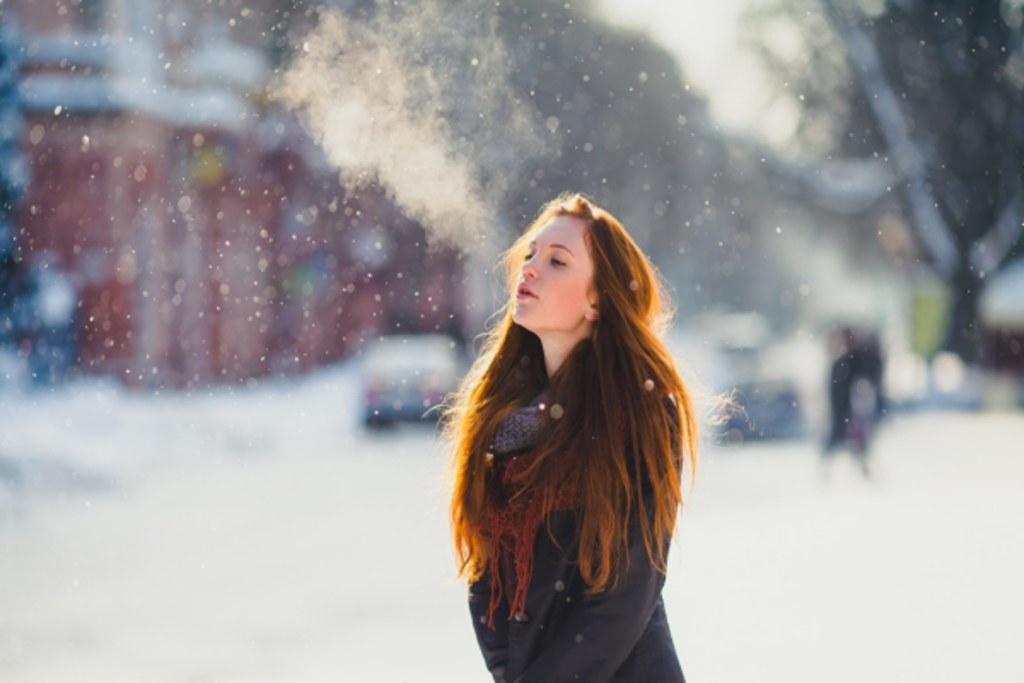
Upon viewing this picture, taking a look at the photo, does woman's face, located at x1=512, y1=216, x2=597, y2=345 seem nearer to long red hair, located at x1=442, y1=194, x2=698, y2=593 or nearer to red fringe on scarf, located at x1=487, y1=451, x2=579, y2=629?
long red hair, located at x1=442, y1=194, x2=698, y2=593

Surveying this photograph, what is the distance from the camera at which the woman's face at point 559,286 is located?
237 centimetres

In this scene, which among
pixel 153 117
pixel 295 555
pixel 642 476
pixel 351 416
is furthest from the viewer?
pixel 153 117

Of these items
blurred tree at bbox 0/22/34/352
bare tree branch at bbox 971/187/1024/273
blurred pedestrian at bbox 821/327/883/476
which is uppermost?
bare tree branch at bbox 971/187/1024/273

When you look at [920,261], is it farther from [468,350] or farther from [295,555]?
[295,555]

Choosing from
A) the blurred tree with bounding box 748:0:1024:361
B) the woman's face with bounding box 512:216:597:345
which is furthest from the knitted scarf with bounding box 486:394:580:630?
the blurred tree with bounding box 748:0:1024:361

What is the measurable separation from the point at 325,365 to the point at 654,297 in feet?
94.4

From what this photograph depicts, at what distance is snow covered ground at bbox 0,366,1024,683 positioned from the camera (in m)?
5.62

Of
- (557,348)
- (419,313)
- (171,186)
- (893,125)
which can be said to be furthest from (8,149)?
(419,313)

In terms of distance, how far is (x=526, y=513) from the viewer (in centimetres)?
224

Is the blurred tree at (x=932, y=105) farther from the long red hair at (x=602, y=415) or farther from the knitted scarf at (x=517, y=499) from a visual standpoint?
the knitted scarf at (x=517, y=499)

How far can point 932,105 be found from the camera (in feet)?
82.1

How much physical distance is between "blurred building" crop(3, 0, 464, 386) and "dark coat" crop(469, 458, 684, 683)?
22327 mm

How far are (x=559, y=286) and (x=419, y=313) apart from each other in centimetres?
3307

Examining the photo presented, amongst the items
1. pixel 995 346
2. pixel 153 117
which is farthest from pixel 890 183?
pixel 153 117
